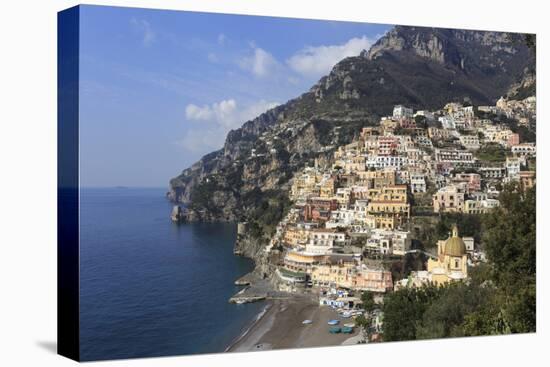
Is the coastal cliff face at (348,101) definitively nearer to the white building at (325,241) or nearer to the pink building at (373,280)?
the white building at (325,241)

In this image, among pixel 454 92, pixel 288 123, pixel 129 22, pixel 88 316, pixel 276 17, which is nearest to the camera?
pixel 88 316

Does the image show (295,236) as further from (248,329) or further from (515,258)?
(515,258)

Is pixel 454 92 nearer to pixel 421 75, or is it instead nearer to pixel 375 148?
pixel 421 75

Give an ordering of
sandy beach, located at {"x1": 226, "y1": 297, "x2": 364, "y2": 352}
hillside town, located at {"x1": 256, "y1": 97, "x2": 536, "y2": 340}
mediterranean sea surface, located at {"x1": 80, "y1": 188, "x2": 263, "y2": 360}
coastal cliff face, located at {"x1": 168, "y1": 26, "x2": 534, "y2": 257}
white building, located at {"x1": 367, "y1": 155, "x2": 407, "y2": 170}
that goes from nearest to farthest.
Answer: mediterranean sea surface, located at {"x1": 80, "y1": 188, "x2": 263, "y2": 360}
sandy beach, located at {"x1": 226, "y1": 297, "x2": 364, "y2": 352}
hillside town, located at {"x1": 256, "y1": 97, "x2": 536, "y2": 340}
white building, located at {"x1": 367, "y1": 155, "x2": 407, "y2": 170}
coastal cliff face, located at {"x1": 168, "y1": 26, "x2": 534, "y2": 257}

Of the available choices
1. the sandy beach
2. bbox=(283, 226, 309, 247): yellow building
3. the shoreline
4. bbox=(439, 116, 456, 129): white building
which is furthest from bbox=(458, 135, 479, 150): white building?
the shoreline

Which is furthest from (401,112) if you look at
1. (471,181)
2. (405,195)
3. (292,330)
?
(292,330)

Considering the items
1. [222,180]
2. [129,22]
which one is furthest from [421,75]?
[129,22]

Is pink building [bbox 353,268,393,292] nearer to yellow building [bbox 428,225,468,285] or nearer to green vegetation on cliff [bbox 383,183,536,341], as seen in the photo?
green vegetation on cliff [bbox 383,183,536,341]
